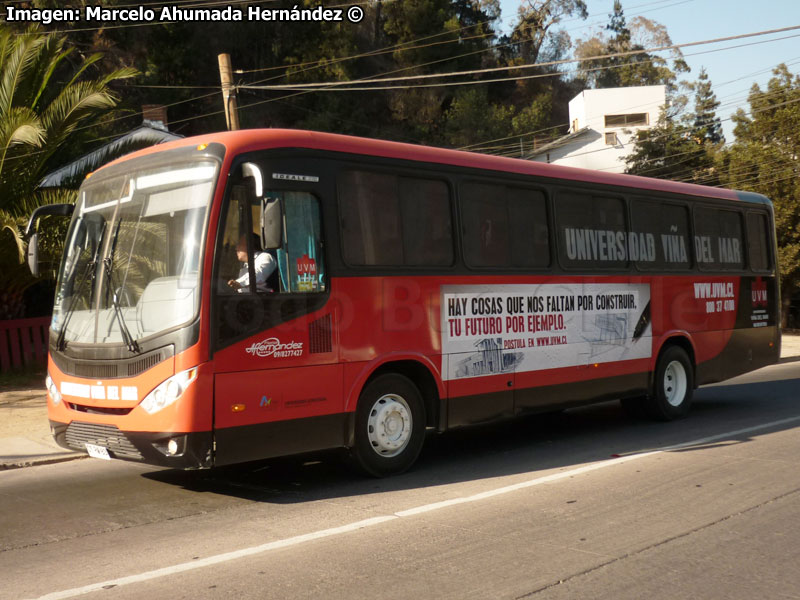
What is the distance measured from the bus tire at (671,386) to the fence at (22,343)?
11.5m

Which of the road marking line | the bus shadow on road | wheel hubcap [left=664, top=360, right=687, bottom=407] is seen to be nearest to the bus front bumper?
the bus shadow on road

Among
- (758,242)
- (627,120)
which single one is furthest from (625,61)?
(758,242)

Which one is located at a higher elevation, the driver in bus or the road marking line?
the driver in bus

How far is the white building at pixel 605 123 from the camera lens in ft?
186

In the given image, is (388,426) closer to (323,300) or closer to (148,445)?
(323,300)

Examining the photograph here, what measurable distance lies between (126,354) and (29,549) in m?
1.70

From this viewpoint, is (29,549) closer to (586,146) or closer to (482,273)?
(482,273)

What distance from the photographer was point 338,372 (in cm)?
785

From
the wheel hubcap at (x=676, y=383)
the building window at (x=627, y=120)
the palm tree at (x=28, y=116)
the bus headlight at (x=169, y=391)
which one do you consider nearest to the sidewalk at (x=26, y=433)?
the palm tree at (x=28, y=116)

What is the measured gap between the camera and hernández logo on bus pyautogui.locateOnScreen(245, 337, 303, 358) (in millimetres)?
7242

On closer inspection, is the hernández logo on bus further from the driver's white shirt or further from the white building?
the white building

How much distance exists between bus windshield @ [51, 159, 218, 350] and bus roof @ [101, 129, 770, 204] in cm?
30

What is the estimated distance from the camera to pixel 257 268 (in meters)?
7.38

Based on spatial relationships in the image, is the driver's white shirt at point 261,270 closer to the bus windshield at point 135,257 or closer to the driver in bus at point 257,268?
the driver in bus at point 257,268
